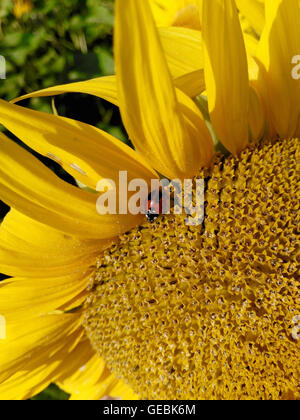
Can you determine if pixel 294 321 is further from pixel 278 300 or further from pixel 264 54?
pixel 264 54

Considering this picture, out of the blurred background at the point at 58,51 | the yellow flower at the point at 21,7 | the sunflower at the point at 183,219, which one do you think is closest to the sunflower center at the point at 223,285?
the sunflower at the point at 183,219

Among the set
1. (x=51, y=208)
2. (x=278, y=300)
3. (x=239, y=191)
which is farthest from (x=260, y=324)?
(x=51, y=208)

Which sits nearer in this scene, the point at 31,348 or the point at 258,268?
the point at 258,268

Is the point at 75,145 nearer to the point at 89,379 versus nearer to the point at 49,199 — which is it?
the point at 49,199

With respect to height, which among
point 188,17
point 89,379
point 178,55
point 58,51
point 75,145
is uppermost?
point 58,51

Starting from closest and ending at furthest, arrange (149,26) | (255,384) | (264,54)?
(149,26) < (264,54) < (255,384)

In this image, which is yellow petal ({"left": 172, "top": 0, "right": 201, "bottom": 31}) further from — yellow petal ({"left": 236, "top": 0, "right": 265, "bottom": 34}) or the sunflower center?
the sunflower center

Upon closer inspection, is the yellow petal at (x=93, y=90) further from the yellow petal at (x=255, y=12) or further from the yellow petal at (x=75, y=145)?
the yellow petal at (x=255, y=12)

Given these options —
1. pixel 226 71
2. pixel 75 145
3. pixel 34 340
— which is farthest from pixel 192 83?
pixel 34 340
